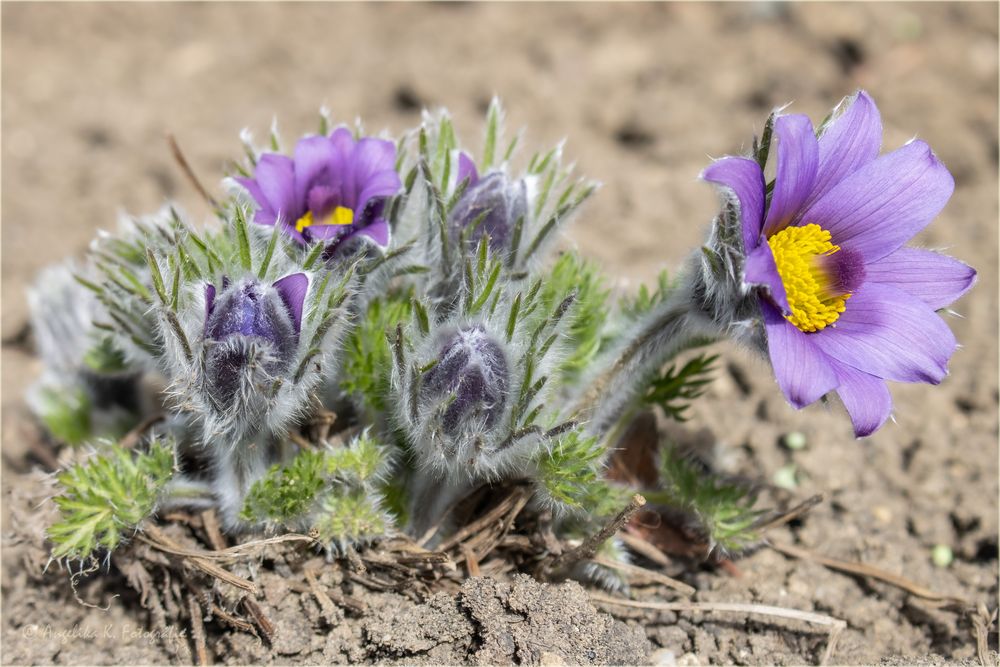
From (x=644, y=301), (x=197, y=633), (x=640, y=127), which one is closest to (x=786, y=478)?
(x=644, y=301)

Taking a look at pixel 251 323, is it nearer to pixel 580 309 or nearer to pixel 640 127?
pixel 580 309

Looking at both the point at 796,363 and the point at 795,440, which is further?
the point at 795,440

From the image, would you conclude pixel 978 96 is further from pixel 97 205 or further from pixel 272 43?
pixel 97 205

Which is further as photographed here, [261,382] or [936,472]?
[936,472]

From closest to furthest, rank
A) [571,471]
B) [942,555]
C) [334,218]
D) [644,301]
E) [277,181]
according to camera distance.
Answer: [571,471] → [277,181] → [334,218] → [644,301] → [942,555]

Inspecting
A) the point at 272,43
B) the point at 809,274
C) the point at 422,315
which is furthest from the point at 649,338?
the point at 272,43
